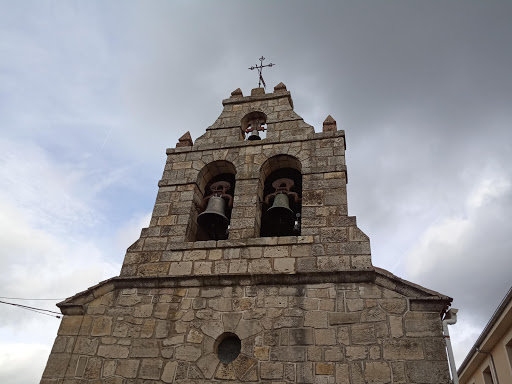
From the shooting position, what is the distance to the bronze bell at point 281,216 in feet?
19.0

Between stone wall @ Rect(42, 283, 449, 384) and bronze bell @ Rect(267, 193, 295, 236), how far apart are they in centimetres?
130

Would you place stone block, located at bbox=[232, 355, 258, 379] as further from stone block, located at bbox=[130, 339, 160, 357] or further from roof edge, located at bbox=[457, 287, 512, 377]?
roof edge, located at bbox=[457, 287, 512, 377]

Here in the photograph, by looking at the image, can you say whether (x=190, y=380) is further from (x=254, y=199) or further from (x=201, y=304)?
(x=254, y=199)

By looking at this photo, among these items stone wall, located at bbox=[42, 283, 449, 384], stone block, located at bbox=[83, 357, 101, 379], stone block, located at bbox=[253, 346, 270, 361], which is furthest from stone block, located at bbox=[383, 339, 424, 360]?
stone block, located at bbox=[83, 357, 101, 379]

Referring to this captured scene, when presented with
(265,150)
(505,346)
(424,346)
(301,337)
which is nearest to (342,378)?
(301,337)

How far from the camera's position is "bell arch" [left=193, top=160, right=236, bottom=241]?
19.8 ft

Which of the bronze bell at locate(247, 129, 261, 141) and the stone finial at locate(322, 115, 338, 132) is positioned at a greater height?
the bronze bell at locate(247, 129, 261, 141)

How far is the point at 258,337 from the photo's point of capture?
176 inches

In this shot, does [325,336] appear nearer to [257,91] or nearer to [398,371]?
[398,371]

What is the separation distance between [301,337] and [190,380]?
1.26 meters

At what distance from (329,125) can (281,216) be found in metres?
1.76

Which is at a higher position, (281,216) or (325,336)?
(281,216)

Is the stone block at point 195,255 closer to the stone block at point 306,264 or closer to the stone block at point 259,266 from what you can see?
the stone block at point 259,266

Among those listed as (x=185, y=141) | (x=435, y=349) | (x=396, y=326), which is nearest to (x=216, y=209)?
(x=185, y=141)
